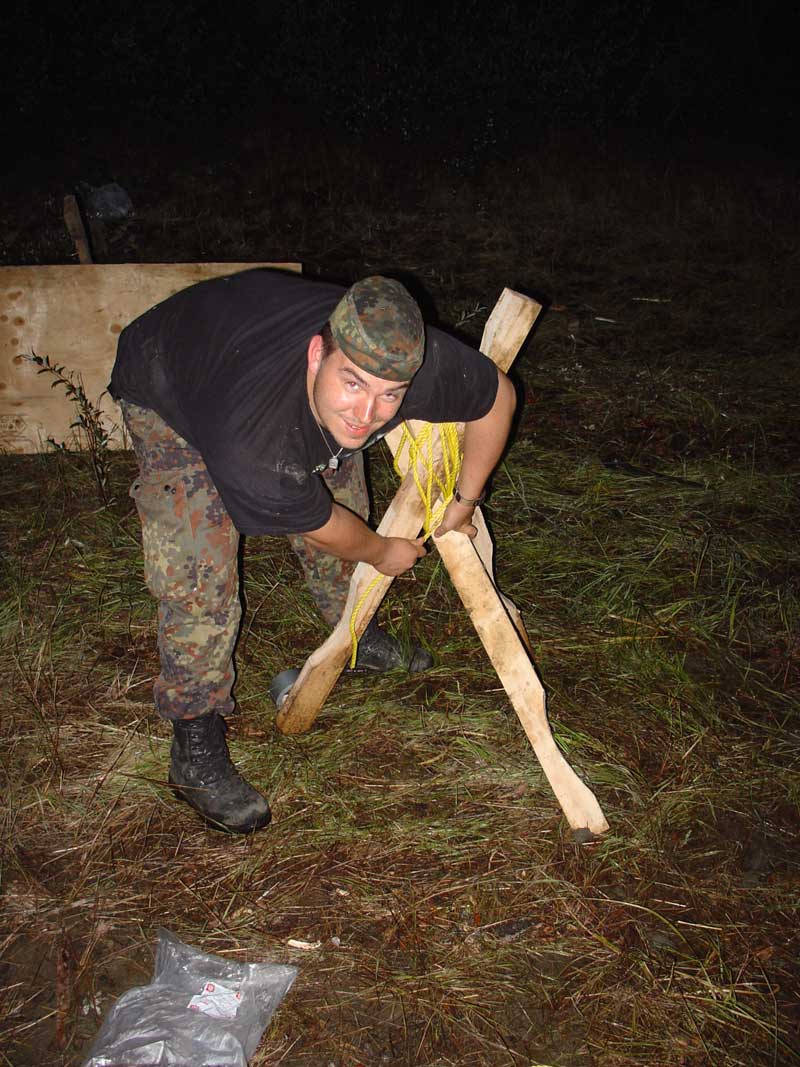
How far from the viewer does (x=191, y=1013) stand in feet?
6.18

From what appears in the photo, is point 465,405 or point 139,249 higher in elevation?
point 465,405

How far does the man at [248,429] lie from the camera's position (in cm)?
175

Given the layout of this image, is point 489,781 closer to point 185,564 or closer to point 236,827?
point 236,827

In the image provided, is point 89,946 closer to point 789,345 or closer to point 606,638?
point 606,638

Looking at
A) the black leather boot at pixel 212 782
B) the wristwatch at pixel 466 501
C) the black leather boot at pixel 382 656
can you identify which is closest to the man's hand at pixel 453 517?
the wristwatch at pixel 466 501

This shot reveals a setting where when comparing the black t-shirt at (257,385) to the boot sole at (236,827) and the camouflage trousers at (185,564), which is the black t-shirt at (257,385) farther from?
the boot sole at (236,827)

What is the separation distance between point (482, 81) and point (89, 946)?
964 centimetres

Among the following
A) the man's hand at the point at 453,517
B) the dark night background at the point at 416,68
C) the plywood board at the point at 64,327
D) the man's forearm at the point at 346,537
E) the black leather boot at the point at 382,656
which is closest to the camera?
the man's forearm at the point at 346,537

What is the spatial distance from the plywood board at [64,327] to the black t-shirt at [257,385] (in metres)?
1.77

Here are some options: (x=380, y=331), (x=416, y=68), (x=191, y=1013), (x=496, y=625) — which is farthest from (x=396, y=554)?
(x=416, y=68)

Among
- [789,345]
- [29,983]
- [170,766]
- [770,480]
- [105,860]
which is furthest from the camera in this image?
[789,345]

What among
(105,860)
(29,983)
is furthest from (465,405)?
(29,983)

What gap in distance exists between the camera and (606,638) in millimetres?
2979

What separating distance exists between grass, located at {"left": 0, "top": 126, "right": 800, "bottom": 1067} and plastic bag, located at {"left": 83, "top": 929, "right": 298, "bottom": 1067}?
43mm
